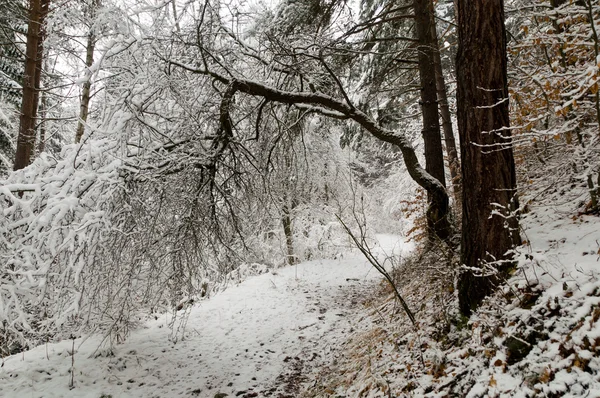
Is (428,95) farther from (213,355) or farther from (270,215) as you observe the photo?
(213,355)

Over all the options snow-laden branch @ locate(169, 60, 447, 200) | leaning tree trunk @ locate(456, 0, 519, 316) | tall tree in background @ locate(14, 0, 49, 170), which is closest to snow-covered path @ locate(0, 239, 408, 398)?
snow-laden branch @ locate(169, 60, 447, 200)

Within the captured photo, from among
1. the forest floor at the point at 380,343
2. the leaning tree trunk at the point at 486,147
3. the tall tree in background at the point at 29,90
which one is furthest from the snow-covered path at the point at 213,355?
the tall tree in background at the point at 29,90

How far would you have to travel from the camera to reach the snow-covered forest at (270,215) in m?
3.00

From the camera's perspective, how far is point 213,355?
250 inches

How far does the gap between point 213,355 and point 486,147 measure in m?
5.46

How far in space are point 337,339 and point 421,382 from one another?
10.4 feet

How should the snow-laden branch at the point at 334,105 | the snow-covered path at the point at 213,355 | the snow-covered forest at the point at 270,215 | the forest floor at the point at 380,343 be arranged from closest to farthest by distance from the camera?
the forest floor at the point at 380,343, the snow-covered forest at the point at 270,215, the snow-covered path at the point at 213,355, the snow-laden branch at the point at 334,105

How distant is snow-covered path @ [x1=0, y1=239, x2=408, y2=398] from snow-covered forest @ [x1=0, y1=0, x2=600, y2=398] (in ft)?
0.14

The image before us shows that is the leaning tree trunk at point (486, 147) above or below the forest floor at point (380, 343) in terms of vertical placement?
above

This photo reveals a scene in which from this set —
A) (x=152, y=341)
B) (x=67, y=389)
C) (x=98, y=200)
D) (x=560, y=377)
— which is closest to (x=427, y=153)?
(x=560, y=377)

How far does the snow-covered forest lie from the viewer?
3.00 metres

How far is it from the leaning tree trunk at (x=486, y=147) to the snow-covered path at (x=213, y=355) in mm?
3185

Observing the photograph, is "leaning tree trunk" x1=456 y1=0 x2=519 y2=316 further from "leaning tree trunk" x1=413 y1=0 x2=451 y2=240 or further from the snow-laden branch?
"leaning tree trunk" x1=413 y1=0 x2=451 y2=240

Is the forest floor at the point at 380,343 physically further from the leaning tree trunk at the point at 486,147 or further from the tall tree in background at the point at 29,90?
the tall tree in background at the point at 29,90
